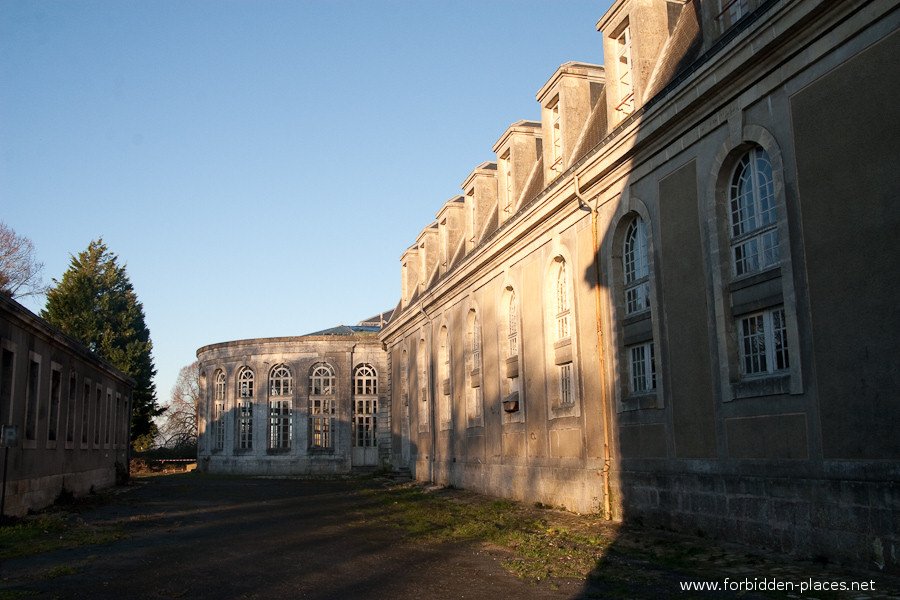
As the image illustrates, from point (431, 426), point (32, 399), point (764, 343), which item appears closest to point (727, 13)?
point (764, 343)

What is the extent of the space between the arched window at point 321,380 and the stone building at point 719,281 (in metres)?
22.6

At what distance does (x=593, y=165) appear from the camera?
15969 millimetres

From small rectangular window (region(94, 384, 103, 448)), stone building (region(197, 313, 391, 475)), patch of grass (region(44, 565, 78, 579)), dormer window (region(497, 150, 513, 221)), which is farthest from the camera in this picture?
stone building (region(197, 313, 391, 475))

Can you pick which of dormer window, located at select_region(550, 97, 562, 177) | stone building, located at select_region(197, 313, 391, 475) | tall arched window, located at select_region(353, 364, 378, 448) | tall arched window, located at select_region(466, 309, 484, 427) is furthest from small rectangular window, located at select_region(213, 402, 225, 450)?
dormer window, located at select_region(550, 97, 562, 177)

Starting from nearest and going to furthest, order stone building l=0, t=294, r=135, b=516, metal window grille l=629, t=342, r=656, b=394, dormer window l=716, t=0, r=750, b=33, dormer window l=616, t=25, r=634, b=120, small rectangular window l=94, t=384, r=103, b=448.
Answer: dormer window l=716, t=0, r=750, b=33, metal window grille l=629, t=342, r=656, b=394, dormer window l=616, t=25, r=634, b=120, stone building l=0, t=294, r=135, b=516, small rectangular window l=94, t=384, r=103, b=448

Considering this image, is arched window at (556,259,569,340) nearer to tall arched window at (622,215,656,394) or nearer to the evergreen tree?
tall arched window at (622,215,656,394)

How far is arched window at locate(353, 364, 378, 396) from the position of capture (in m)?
43.0

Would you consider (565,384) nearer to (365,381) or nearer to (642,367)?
(642,367)

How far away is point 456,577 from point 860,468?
499 centimetres

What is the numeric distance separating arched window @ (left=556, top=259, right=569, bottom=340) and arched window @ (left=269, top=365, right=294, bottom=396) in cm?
2683

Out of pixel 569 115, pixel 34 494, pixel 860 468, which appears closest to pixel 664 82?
pixel 569 115

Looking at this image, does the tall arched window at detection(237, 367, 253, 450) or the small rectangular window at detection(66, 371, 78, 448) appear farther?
the tall arched window at detection(237, 367, 253, 450)

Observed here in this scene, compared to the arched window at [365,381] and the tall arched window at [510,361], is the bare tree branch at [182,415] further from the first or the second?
the tall arched window at [510,361]

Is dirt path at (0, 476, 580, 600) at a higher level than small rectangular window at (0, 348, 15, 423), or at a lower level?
lower
